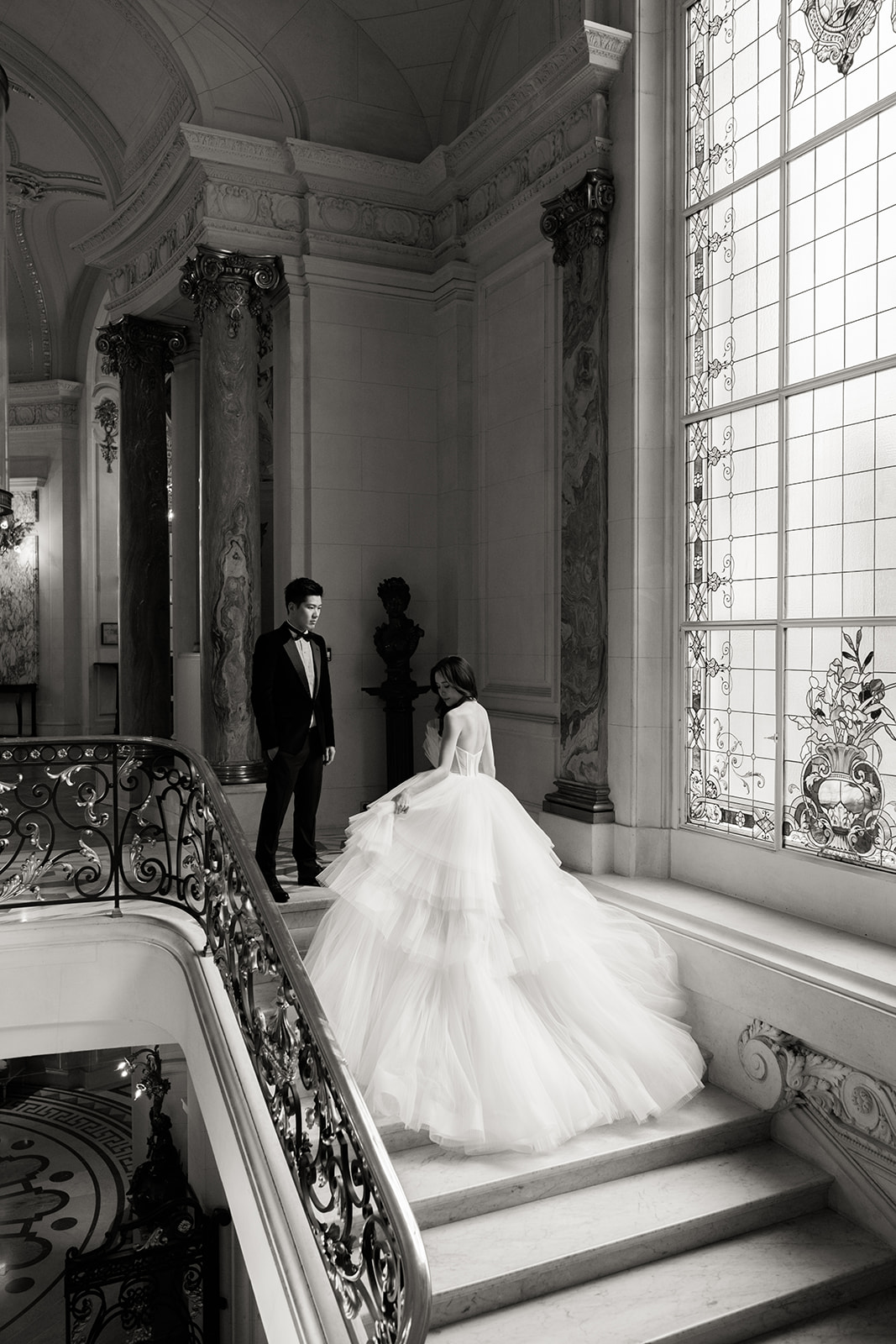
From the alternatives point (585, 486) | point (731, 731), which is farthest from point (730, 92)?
point (731, 731)

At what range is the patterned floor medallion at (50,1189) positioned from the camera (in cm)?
789

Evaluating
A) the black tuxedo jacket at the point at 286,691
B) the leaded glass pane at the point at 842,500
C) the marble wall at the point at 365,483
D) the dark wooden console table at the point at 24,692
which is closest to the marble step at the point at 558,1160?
the leaded glass pane at the point at 842,500

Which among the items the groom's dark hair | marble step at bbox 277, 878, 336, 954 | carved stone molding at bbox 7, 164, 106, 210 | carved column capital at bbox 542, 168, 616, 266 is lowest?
marble step at bbox 277, 878, 336, 954

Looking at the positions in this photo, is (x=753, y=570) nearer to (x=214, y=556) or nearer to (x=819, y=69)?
(x=819, y=69)

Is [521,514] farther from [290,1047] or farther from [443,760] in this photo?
[290,1047]

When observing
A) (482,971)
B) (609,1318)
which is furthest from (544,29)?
(609,1318)

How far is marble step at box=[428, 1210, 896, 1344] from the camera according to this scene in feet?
12.3

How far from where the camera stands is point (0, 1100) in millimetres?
11250

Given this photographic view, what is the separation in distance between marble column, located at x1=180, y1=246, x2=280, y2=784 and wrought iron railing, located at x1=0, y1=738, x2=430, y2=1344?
1.45 meters

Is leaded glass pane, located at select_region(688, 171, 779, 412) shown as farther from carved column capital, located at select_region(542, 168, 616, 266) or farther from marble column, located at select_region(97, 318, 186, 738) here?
marble column, located at select_region(97, 318, 186, 738)

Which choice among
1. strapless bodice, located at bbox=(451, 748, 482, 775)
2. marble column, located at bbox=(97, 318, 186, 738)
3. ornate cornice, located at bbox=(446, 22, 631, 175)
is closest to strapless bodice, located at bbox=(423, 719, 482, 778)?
strapless bodice, located at bbox=(451, 748, 482, 775)

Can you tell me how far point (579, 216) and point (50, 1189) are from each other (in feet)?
30.3

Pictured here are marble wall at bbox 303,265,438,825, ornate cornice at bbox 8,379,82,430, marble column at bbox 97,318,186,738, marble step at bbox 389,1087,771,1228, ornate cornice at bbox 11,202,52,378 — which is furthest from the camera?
ornate cornice at bbox 8,379,82,430

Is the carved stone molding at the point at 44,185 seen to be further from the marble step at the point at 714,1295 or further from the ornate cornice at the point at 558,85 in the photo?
the marble step at the point at 714,1295
